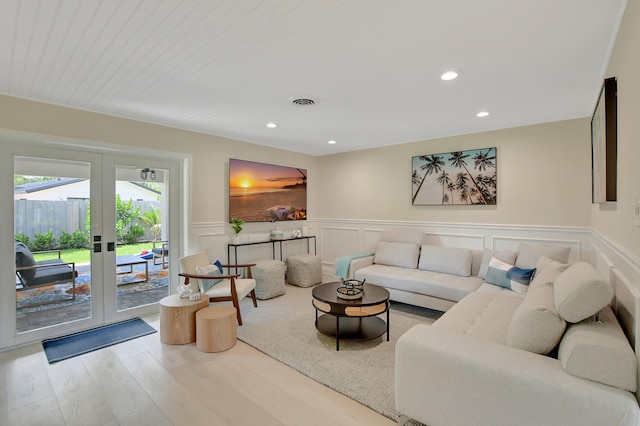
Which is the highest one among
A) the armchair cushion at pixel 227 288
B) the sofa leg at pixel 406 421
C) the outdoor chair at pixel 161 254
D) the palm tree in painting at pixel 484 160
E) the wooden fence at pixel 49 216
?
the palm tree in painting at pixel 484 160

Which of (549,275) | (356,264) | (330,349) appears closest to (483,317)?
(549,275)

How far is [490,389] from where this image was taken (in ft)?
4.93

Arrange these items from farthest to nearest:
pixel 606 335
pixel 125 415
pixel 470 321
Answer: pixel 470 321 → pixel 125 415 → pixel 606 335

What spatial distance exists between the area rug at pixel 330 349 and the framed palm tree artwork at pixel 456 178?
5.72ft

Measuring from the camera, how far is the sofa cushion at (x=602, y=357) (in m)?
1.31

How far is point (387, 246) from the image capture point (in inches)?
188

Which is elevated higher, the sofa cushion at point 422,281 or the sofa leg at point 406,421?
the sofa cushion at point 422,281

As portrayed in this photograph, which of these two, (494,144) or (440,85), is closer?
(440,85)

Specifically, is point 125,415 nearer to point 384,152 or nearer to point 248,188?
point 248,188


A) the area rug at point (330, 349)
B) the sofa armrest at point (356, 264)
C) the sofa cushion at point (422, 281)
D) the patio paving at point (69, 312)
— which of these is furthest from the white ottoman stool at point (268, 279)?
the patio paving at point (69, 312)

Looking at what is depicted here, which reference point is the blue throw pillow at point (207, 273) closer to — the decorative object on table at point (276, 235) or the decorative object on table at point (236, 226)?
the decorative object on table at point (236, 226)

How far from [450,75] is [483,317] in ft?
6.61

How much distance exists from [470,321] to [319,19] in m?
2.44

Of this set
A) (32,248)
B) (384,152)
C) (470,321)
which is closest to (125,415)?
(32,248)
